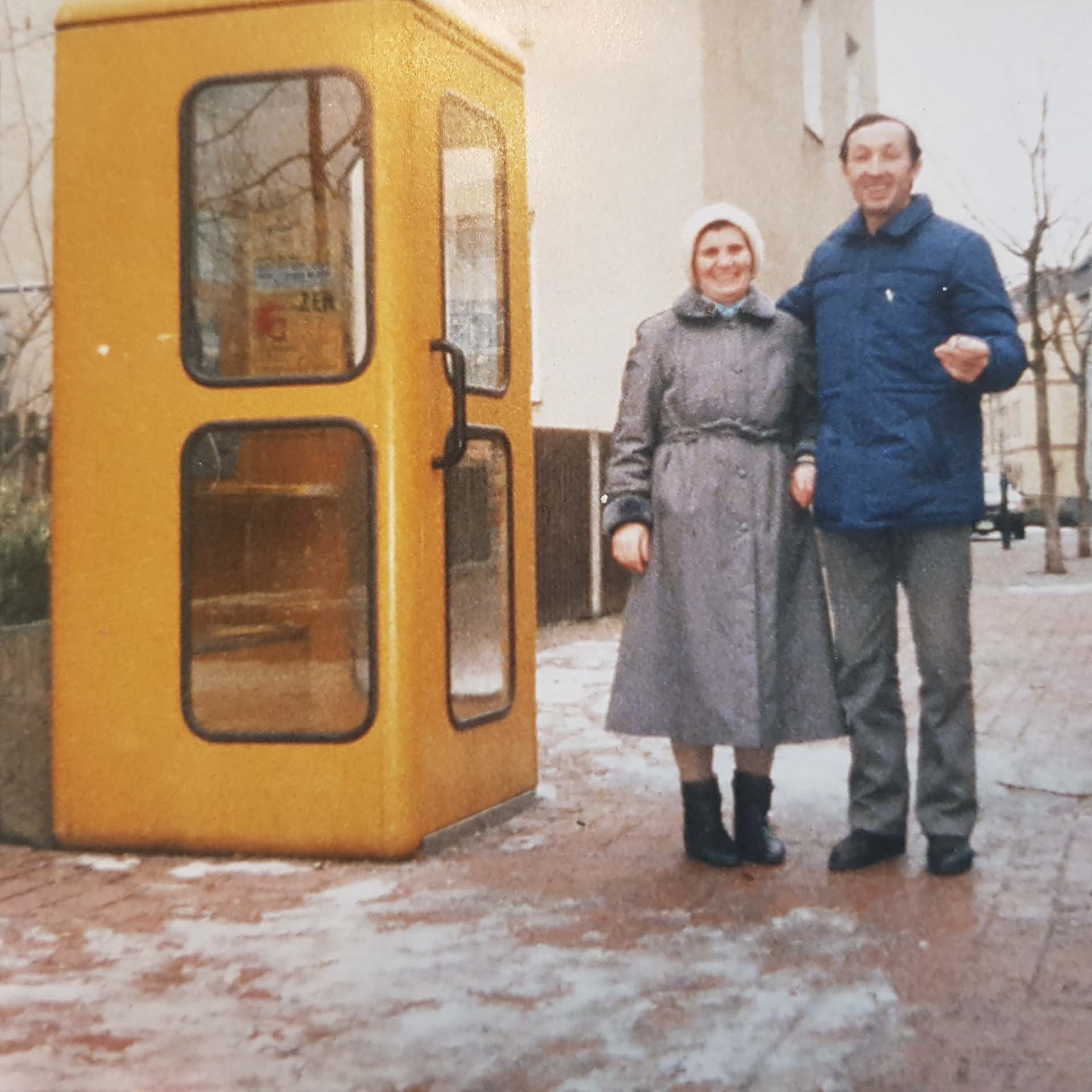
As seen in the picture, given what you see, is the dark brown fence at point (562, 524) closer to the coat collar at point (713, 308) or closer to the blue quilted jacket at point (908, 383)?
the coat collar at point (713, 308)

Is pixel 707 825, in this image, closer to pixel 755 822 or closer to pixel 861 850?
pixel 755 822

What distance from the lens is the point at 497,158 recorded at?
5.17 metres

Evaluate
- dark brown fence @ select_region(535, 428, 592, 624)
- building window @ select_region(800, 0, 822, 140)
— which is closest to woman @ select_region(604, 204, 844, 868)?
dark brown fence @ select_region(535, 428, 592, 624)

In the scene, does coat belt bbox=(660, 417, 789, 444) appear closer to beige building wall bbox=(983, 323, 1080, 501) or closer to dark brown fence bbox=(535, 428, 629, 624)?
dark brown fence bbox=(535, 428, 629, 624)

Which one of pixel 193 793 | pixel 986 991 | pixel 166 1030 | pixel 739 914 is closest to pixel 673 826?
pixel 739 914

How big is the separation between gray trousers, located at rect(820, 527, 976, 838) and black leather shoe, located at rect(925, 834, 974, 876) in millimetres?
20

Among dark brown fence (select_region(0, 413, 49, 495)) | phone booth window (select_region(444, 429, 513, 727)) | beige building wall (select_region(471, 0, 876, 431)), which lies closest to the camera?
phone booth window (select_region(444, 429, 513, 727))

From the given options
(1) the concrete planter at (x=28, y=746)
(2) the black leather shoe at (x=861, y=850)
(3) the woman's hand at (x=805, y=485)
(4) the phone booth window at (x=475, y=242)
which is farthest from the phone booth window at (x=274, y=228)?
(2) the black leather shoe at (x=861, y=850)

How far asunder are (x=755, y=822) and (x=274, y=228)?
6.95 ft

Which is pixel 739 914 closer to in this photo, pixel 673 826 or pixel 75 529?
pixel 673 826

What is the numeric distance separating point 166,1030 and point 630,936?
110cm

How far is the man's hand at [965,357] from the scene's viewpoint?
4.04 meters

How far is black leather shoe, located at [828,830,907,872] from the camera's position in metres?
4.39

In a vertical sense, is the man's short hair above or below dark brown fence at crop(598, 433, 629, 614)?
above
